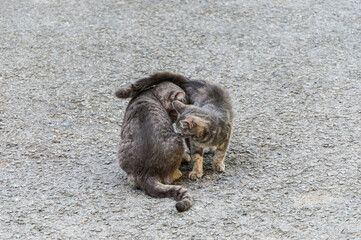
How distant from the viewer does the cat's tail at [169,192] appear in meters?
4.18

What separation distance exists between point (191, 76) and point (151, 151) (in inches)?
90.4

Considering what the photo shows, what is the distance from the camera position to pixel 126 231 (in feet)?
13.2

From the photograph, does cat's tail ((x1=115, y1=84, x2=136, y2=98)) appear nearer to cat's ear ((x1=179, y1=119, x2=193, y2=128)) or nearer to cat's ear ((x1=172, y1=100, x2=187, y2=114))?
cat's ear ((x1=172, y1=100, x2=187, y2=114))

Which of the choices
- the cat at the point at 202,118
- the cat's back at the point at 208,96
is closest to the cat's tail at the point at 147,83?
the cat at the point at 202,118

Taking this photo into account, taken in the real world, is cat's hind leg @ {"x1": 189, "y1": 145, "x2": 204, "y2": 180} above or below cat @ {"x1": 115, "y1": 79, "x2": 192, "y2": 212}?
below

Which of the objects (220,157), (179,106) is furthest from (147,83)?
(220,157)

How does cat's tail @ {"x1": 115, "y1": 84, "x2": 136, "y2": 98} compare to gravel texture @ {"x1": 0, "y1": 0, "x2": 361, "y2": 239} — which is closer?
gravel texture @ {"x1": 0, "y1": 0, "x2": 361, "y2": 239}

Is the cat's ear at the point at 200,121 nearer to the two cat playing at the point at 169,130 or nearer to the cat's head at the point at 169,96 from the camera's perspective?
the two cat playing at the point at 169,130

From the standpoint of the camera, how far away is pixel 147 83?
16.7 ft

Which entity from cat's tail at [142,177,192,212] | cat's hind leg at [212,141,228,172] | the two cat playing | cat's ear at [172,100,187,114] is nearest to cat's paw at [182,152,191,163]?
the two cat playing

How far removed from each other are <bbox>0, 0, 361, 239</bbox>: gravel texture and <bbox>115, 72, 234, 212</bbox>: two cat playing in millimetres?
148

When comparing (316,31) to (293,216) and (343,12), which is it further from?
(293,216)

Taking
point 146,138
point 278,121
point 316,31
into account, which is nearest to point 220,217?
point 146,138

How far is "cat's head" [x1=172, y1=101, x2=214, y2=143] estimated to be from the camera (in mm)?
4727
